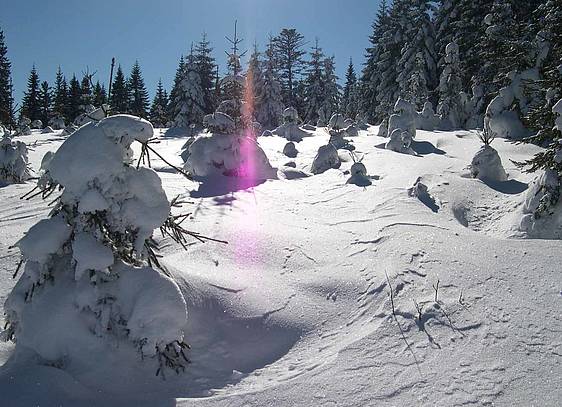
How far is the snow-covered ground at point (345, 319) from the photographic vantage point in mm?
3088

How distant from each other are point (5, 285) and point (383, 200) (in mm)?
7119

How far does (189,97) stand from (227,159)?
2588cm

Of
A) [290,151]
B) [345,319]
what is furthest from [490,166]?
[290,151]

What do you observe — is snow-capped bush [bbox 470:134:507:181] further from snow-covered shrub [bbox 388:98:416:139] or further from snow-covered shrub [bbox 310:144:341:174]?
snow-covered shrub [bbox 388:98:416:139]

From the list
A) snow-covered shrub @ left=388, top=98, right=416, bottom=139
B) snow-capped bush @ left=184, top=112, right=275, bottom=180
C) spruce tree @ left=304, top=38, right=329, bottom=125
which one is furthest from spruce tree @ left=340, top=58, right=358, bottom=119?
snow-capped bush @ left=184, top=112, right=275, bottom=180

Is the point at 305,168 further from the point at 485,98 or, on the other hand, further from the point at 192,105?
the point at 192,105

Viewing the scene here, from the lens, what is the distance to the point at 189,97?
35.9 metres

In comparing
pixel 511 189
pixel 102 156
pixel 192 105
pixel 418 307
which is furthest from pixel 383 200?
pixel 192 105

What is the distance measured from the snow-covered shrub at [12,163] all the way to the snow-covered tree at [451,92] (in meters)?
21.9

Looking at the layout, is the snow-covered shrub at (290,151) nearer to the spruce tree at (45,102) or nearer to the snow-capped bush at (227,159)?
the snow-capped bush at (227,159)

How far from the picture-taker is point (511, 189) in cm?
922

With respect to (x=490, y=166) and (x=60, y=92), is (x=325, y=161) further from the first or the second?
A: (x=60, y=92)

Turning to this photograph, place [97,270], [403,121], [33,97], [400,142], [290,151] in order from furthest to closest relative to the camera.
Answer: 1. [33,97]
2. [403,121]
3. [290,151]
4. [400,142]
5. [97,270]

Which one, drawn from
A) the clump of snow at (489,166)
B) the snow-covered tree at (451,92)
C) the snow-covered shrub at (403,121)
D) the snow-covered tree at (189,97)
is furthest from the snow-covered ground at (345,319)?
the snow-covered tree at (189,97)
